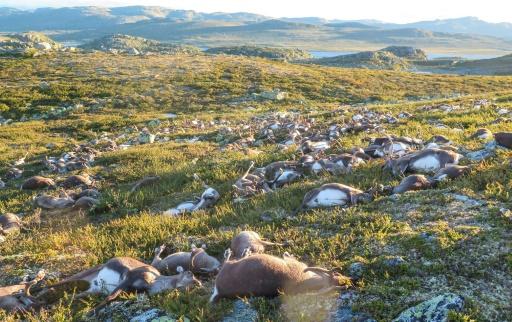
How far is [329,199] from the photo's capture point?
8359mm

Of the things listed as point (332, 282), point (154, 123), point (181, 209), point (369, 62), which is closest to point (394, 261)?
point (332, 282)

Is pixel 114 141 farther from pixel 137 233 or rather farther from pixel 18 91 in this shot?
pixel 18 91

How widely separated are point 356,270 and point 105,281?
3261 mm

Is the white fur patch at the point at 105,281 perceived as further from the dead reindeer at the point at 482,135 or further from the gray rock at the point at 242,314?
the dead reindeer at the point at 482,135

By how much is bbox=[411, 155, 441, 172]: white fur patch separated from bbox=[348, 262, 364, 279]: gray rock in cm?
449

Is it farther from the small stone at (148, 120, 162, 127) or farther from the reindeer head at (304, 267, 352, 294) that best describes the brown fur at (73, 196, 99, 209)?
the small stone at (148, 120, 162, 127)

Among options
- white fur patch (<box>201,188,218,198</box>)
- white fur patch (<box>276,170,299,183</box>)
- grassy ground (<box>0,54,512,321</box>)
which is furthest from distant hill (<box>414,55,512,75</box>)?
white fur patch (<box>201,188,218,198</box>)

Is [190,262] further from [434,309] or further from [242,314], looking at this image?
[434,309]

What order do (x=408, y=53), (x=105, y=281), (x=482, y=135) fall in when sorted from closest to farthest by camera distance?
(x=105, y=281) → (x=482, y=135) → (x=408, y=53)

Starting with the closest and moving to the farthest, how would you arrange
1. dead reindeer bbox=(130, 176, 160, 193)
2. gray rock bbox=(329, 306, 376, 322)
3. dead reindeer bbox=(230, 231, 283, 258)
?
gray rock bbox=(329, 306, 376, 322)
dead reindeer bbox=(230, 231, 283, 258)
dead reindeer bbox=(130, 176, 160, 193)

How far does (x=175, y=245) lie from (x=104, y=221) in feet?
10.7

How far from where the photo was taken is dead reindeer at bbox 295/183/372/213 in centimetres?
821

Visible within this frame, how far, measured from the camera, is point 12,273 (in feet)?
23.5

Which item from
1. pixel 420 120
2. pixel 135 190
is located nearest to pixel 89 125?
pixel 135 190
